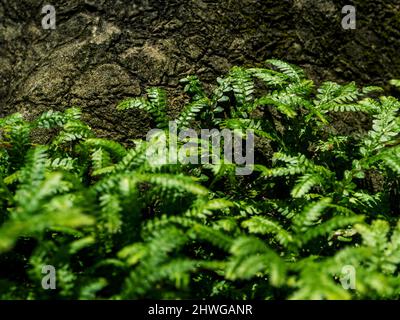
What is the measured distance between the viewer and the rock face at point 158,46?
378 centimetres

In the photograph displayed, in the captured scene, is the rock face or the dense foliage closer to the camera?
the dense foliage

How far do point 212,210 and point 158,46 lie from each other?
1.73 metres

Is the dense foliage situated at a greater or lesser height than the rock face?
lesser

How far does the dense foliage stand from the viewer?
7.20ft

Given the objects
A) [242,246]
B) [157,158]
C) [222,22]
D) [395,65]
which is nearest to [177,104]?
[222,22]

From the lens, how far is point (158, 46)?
152 inches

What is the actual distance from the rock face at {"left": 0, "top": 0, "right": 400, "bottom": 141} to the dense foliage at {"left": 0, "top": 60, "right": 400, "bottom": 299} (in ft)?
0.83

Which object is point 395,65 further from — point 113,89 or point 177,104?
point 113,89

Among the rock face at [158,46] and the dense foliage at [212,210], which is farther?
the rock face at [158,46]

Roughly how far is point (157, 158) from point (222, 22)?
1.83 meters

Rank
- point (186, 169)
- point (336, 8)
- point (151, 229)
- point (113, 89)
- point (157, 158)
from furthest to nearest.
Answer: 1. point (336, 8)
2. point (113, 89)
3. point (186, 169)
4. point (157, 158)
5. point (151, 229)

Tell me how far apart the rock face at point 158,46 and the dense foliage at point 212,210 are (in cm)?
25

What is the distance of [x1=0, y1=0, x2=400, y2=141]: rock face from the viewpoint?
3.78 meters
